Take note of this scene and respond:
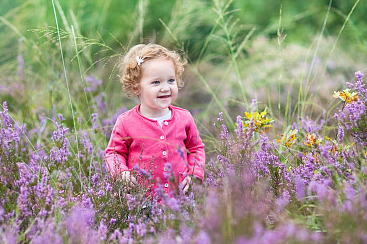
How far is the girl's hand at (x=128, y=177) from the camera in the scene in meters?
2.44

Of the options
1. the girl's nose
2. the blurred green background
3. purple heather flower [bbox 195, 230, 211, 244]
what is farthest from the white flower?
purple heather flower [bbox 195, 230, 211, 244]

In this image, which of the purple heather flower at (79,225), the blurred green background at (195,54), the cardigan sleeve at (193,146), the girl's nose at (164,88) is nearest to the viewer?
the purple heather flower at (79,225)

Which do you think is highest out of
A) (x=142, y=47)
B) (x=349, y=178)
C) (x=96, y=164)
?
(x=142, y=47)

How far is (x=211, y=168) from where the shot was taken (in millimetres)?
2656

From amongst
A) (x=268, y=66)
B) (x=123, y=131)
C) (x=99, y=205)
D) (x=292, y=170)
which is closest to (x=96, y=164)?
(x=123, y=131)

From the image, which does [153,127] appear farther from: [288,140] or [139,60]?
[288,140]

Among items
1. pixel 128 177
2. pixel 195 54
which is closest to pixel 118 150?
pixel 128 177

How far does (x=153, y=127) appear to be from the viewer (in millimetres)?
2580

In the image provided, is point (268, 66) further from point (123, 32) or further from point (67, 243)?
point (67, 243)

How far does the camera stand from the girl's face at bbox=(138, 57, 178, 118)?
255 cm

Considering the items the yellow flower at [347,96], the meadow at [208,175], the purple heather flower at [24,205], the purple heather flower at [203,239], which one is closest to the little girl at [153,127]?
the meadow at [208,175]

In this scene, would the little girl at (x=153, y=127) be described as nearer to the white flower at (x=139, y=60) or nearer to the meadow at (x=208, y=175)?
the white flower at (x=139, y=60)

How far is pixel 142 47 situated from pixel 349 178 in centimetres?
126

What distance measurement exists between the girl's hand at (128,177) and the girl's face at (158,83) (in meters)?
0.37
